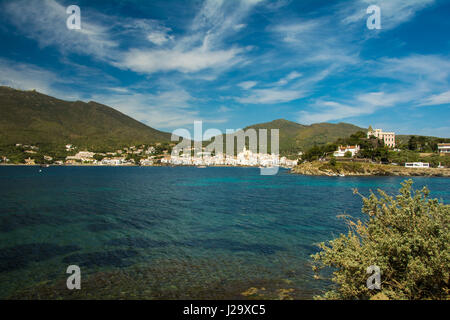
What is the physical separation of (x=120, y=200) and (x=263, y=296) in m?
32.3

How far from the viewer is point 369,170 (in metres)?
97.8

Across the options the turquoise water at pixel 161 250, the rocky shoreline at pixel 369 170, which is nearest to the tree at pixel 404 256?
the turquoise water at pixel 161 250

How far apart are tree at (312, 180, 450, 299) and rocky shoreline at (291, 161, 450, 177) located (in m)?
95.8

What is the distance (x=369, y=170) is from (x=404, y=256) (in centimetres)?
10255

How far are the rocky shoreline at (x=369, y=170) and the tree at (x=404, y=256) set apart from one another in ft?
314

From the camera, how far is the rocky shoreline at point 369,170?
94188mm

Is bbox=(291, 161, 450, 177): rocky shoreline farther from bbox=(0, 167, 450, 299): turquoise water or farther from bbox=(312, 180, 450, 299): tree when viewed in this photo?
bbox=(312, 180, 450, 299): tree

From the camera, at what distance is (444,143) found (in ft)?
422

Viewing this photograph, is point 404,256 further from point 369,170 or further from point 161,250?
point 369,170

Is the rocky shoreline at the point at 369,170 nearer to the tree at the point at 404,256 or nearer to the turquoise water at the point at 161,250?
the turquoise water at the point at 161,250

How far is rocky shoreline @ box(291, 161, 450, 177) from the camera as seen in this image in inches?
3708

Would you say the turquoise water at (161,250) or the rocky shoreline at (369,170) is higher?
the rocky shoreline at (369,170)
